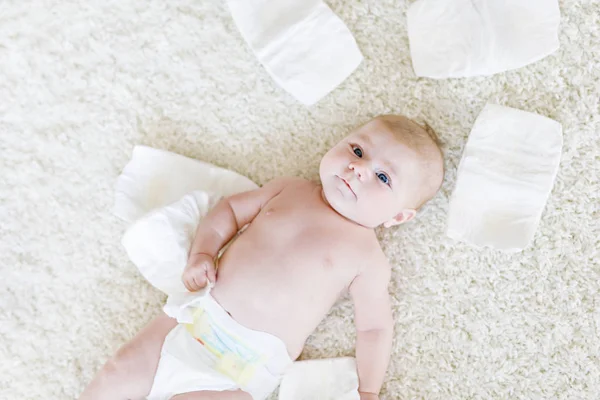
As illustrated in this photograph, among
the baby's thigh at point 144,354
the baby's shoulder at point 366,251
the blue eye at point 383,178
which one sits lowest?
the baby's shoulder at point 366,251

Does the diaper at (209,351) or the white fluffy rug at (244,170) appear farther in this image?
the white fluffy rug at (244,170)

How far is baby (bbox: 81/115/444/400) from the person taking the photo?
115 centimetres

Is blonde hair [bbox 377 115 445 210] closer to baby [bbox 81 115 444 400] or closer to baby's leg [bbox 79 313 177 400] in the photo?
baby [bbox 81 115 444 400]

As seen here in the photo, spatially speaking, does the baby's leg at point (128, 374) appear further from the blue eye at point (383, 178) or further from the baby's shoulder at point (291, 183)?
the blue eye at point (383, 178)

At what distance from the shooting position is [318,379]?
125 centimetres

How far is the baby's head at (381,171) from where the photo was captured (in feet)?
3.75

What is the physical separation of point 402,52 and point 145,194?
0.58 meters

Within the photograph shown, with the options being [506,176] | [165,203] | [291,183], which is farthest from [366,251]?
[165,203]

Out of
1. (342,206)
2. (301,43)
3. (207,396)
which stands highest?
(301,43)

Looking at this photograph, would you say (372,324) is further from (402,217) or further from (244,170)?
(244,170)

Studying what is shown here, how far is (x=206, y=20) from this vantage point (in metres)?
1.33

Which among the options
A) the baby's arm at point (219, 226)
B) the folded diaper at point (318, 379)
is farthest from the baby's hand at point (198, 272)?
the folded diaper at point (318, 379)

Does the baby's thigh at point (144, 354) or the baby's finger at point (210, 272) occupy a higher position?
the baby's finger at point (210, 272)

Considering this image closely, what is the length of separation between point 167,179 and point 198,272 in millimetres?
238
